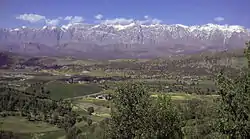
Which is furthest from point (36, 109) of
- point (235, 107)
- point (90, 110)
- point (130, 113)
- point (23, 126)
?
point (235, 107)

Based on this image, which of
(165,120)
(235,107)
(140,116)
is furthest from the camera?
(165,120)

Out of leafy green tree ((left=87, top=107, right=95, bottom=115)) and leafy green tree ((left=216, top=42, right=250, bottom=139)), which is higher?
leafy green tree ((left=216, top=42, right=250, bottom=139))

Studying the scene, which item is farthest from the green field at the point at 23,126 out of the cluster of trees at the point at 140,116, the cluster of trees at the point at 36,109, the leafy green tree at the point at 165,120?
the leafy green tree at the point at 165,120

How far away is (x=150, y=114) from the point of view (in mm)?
28984

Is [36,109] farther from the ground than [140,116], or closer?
closer

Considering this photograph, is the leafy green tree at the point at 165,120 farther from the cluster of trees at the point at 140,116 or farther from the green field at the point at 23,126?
the green field at the point at 23,126

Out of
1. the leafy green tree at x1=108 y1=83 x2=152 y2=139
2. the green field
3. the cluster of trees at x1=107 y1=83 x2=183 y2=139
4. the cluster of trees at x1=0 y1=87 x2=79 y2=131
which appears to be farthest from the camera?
the cluster of trees at x1=0 y1=87 x2=79 y2=131

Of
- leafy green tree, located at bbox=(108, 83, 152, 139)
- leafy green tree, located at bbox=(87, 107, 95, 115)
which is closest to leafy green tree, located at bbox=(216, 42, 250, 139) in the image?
leafy green tree, located at bbox=(108, 83, 152, 139)

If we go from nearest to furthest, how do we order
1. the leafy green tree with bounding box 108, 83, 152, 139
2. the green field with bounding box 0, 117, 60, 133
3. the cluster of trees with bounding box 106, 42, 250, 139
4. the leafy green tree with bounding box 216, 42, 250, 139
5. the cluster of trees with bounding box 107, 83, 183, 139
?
the leafy green tree with bounding box 216, 42, 250, 139 → the cluster of trees with bounding box 106, 42, 250, 139 → the cluster of trees with bounding box 107, 83, 183, 139 → the leafy green tree with bounding box 108, 83, 152, 139 → the green field with bounding box 0, 117, 60, 133

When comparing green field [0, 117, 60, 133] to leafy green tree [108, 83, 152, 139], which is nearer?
leafy green tree [108, 83, 152, 139]

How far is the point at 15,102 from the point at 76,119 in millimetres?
37773

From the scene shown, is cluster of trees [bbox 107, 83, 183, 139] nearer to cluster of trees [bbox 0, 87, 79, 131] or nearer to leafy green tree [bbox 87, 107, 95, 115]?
cluster of trees [bbox 0, 87, 79, 131]

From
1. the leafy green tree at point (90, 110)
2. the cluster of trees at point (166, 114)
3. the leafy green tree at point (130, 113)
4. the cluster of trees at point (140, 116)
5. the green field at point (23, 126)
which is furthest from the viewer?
the leafy green tree at point (90, 110)

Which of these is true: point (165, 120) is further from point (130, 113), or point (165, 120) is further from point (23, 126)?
point (23, 126)
